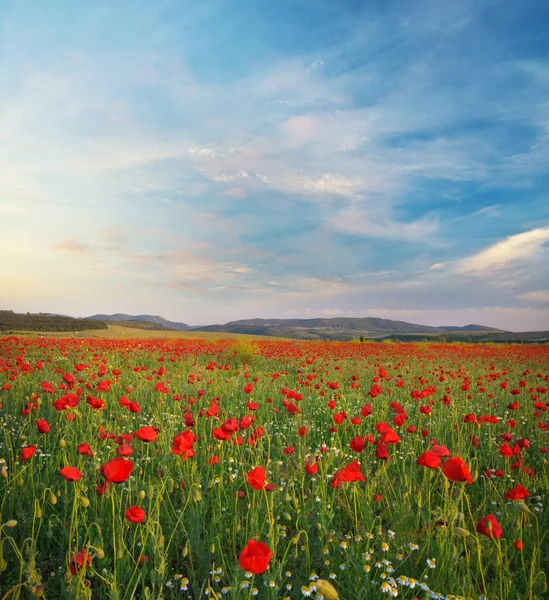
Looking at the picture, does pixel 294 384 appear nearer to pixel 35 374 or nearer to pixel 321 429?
pixel 321 429

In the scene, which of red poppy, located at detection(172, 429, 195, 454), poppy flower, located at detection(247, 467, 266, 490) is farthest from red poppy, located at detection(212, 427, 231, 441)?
poppy flower, located at detection(247, 467, 266, 490)

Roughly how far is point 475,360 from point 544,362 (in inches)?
102

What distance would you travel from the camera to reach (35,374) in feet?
33.4

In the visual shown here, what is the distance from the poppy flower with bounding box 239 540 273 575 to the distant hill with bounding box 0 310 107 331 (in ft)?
129

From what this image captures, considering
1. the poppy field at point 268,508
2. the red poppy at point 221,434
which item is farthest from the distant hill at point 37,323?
the red poppy at point 221,434

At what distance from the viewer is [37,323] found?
39438mm

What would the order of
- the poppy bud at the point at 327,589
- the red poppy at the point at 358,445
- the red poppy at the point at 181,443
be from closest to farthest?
the poppy bud at the point at 327,589, the red poppy at the point at 181,443, the red poppy at the point at 358,445

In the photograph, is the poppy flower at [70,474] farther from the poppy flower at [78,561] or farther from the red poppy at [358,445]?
the red poppy at [358,445]

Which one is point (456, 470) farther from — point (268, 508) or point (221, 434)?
point (221, 434)

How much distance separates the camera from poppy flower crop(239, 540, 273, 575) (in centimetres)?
179

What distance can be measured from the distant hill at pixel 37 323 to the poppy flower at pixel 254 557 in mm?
39354

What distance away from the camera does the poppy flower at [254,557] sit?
1785 mm

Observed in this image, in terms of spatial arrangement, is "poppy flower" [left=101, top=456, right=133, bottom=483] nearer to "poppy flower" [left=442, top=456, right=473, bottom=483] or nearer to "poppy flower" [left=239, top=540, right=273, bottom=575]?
"poppy flower" [left=239, top=540, right=273, bottom=575]

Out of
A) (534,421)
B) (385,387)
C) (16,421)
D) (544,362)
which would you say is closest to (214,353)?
(385,387)
